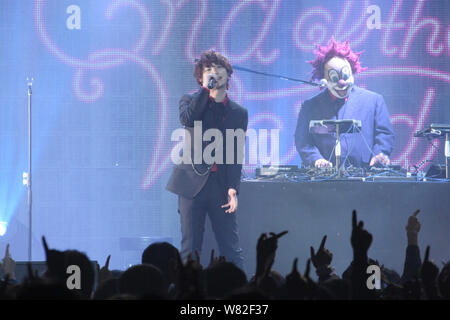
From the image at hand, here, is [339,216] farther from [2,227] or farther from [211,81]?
[2,227]

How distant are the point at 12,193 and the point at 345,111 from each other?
11.8ft

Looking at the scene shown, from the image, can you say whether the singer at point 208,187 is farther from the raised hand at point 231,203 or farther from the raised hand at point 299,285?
Answer: the raised hand at point 299,285

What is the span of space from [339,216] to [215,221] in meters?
1.05

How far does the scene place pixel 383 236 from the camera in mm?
4676

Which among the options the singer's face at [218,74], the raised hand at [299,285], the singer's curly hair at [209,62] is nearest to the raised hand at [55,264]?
the raised hand at [299,285]

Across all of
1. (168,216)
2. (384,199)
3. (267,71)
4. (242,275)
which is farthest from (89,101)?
(242,275)

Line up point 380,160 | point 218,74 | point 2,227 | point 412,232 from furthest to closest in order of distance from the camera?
1. point 2,227
2. point 380,160
3. point 218,74
4. point 412,232

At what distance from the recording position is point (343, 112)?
21.3ft

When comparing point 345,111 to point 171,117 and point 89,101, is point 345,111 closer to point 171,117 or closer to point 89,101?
point 171,117

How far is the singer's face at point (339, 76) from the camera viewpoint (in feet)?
21.2

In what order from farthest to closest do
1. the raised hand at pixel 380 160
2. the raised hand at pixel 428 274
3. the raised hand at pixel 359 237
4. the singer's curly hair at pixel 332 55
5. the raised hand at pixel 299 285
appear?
the singer's curly hair at pixel 332 55
the raised hand at pixel 380 160
the raised hand at pixel 428 274
the raised hand at pixel 359 237
the raised hand at pixel 299 285

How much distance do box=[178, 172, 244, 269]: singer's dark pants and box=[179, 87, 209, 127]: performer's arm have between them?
0.38m

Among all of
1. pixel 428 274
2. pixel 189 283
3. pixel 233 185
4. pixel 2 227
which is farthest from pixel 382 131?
pixel 189 283

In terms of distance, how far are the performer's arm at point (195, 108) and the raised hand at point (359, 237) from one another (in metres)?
2.65
